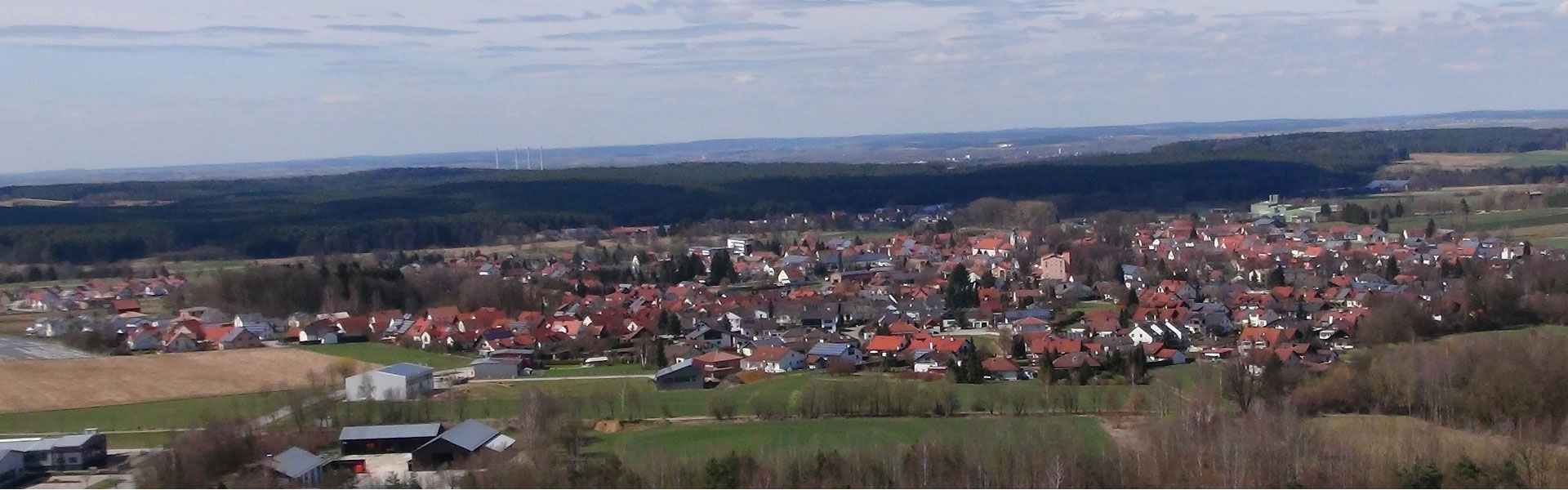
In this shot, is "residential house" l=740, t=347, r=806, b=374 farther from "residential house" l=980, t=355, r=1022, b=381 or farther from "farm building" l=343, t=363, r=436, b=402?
"farm building" l=343, t=363, r=436, b=402

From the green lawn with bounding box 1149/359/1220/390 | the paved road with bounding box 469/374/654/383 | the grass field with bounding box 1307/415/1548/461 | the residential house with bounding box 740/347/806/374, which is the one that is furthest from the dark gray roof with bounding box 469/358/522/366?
the grass field with bounding box 1307/415/1548/461

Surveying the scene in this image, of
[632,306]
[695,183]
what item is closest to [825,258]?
[632,306]

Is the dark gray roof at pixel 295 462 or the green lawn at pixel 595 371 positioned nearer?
the dark gray roof at pixel 295 462

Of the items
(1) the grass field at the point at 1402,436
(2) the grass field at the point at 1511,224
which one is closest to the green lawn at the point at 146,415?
(1) the grass field at the point at 1402,436

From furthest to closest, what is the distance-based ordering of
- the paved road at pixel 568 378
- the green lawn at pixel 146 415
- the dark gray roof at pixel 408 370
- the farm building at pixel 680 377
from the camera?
the paved road at pixel 568 378
the farm building at pixel 680 377
the dark gray roof at pixel 408 370
the green lawn at pixel 146 415

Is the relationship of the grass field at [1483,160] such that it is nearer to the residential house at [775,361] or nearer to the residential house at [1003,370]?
the residential house at [775,361]

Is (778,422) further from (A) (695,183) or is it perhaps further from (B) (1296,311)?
(A) (695,183)

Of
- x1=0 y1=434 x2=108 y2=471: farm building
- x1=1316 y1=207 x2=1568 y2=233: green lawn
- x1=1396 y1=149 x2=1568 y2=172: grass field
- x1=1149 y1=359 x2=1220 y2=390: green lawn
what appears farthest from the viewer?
x1=1396 y1=149 x2=1568 y2=172: grass field
